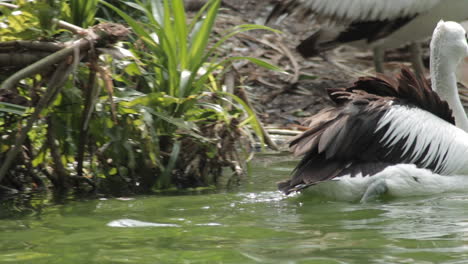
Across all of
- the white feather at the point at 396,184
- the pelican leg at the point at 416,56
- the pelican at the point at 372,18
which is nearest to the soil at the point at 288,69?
the pelican at the point at 372,18

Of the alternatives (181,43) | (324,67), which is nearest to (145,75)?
(181,43)

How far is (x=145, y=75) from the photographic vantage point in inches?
198

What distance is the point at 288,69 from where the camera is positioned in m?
8.92

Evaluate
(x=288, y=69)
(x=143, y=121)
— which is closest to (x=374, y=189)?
(x=143, y=121)

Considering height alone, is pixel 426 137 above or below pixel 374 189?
above

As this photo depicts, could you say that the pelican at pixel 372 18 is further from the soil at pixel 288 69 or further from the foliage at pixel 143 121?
the foliage at pixel 143 121

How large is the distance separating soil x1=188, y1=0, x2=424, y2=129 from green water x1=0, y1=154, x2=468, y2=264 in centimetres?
320

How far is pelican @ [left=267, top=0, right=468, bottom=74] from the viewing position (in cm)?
764

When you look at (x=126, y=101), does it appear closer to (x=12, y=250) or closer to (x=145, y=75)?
(x=145, y=75)

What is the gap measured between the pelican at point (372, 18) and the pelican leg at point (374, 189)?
341 cm

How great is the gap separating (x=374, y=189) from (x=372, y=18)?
11.7 ft

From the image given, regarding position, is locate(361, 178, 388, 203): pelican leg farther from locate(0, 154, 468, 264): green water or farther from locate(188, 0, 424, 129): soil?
locate(188, 0, 424, 129): soil

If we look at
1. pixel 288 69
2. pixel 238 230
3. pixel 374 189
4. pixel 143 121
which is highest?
pixel 288 69

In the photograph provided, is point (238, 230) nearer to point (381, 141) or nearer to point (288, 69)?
point (381, 141)
